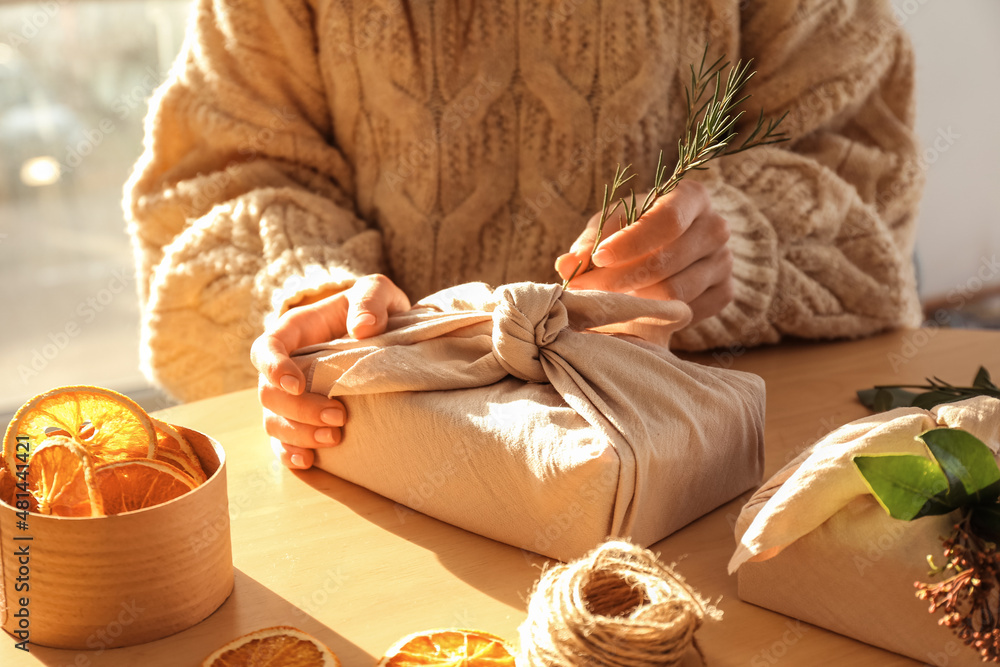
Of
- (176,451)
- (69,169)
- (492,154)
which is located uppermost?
(492,154)

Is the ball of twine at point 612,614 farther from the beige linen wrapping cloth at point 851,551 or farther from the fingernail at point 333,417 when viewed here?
the fingernail at point 333,417

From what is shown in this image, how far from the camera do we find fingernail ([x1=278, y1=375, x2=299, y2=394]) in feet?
2.64

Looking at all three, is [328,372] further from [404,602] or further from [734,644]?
[734,644]

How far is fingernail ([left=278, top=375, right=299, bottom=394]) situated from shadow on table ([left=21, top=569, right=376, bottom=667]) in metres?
0.22

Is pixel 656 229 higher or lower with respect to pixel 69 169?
higher

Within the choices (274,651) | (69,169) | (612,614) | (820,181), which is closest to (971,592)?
(612,614)

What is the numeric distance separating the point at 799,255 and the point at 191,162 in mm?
935

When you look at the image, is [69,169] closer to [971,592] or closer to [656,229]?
[656,229]

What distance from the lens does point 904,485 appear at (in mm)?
522

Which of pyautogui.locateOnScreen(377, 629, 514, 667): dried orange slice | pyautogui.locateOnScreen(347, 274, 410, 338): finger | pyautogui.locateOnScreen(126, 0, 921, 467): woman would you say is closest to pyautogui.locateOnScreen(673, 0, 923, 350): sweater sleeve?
pyautogui.locateOnScreen(126, 0, 921, 467): woman

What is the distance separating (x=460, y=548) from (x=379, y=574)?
77 mm

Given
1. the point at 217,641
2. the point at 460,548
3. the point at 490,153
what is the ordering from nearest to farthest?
the point at 217,641 → the point at 460,548 → the point at 490,153

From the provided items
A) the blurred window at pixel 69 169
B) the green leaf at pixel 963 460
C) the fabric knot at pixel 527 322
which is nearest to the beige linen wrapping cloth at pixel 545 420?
the fabric knot at pixel 527 322

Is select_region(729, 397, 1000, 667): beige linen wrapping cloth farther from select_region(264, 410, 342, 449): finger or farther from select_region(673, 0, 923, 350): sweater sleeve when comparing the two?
select_region(673, 0, 923, 350): sweater sleeve
